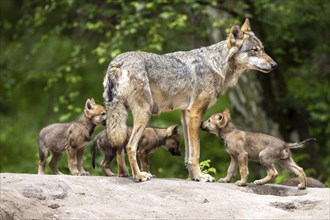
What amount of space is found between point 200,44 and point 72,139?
10040 millimetres

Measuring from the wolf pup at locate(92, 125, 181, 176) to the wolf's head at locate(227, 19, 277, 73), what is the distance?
54.2 inches

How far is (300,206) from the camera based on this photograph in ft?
37.3

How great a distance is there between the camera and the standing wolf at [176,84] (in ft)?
39.7

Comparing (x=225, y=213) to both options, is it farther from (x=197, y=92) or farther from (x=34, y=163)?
(x=34, y=163)

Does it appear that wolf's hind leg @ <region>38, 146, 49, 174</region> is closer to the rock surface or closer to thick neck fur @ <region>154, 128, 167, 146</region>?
the rock surface

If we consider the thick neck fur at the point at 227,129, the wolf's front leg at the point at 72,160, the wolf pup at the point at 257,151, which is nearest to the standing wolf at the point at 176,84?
the thick neck fur at the point at 227,129

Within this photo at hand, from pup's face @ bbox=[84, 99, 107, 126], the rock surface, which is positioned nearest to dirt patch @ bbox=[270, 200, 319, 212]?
the rock surface

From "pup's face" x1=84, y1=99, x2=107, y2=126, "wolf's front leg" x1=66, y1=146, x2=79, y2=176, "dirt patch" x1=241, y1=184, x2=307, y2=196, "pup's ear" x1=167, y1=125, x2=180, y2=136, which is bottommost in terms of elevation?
"dirt patch" x1=241, y1=184, x2=307, y2=196

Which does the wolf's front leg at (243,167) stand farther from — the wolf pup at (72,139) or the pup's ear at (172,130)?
the wolf pup at (72,139)

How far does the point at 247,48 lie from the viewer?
1318 centimetres

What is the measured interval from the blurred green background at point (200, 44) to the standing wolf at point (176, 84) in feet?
14.0

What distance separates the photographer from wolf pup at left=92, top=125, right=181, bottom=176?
12.6m

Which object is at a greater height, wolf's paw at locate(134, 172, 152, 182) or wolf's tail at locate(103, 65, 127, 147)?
wolf's tail at locate(103, 65, 127, 147)

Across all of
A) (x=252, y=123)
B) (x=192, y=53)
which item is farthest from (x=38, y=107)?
(x=192, y=53)
